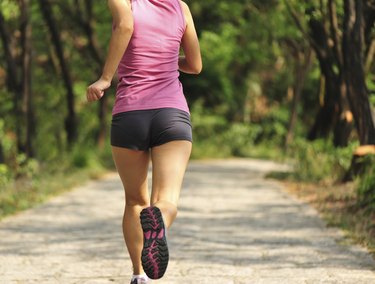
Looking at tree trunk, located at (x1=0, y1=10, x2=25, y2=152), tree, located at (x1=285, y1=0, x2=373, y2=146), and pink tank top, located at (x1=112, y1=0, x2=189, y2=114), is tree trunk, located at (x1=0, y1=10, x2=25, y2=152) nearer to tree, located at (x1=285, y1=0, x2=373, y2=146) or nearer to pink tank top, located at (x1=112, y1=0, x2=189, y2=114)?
tree, located at (x1=285, y1=0, x2=373, y2=146)

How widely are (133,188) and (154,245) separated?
0.67 m

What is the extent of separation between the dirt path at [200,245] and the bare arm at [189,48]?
162 cm

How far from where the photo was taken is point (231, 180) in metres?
15.6

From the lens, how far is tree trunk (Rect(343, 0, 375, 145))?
10.2 meters

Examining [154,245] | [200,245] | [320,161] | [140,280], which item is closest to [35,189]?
[320,161]

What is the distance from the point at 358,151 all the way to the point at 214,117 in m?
19.7

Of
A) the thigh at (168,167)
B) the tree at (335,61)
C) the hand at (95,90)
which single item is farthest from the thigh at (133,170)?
the tree at (335,61)

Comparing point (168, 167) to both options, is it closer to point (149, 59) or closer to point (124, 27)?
point (149, 59)

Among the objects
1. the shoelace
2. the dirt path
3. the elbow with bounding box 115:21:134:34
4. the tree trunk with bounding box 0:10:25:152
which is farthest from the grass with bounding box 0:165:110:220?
the elbow with bounding box 115:21:134:34

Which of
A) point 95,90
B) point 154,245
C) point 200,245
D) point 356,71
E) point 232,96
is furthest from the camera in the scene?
point 232,96

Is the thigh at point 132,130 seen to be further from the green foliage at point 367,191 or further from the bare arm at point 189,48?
the green foliage at point 367,191

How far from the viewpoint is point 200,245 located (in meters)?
7.39

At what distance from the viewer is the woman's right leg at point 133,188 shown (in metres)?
4.52

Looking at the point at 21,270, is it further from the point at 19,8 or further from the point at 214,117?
the point at 214,117
